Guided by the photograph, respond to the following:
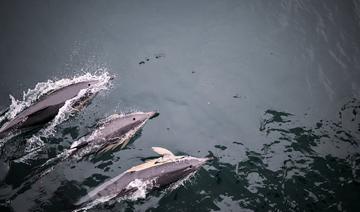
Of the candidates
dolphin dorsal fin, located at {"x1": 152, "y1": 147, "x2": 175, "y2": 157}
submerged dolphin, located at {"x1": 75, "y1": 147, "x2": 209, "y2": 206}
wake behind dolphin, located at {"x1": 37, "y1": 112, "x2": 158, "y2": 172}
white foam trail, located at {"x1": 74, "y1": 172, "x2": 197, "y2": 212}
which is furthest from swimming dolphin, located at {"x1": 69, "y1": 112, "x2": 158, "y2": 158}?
white foam trail, located at {"x1": 74, "y1": 172, "x2": 197, "y2": 212}

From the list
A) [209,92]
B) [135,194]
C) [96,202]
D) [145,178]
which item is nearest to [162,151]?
[145,178]

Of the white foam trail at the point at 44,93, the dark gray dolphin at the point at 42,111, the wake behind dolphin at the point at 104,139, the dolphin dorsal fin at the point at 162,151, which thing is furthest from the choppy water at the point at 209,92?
the dark gray dolphin at the point at 42,111

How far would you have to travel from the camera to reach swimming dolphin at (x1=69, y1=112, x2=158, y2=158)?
840 cm

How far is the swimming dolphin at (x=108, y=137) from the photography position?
8.40 metres

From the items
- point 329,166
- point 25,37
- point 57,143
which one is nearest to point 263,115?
point 329,166

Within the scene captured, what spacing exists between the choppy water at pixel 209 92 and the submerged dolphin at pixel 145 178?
291mm

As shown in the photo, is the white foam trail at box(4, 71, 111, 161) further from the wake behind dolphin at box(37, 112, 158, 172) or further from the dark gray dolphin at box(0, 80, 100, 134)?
the wake behind dolphin at box(37, 112, 158, 172)

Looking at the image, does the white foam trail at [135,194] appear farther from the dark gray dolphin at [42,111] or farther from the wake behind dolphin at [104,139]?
the dark gray dolphin at [42,111]

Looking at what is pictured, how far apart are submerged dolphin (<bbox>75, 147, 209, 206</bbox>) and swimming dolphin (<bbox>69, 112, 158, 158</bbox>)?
0.80m

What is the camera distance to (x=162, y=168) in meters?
8.04

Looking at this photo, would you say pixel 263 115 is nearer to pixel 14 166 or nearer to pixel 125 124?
pixel 125 124

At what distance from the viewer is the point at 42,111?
8.25 metres

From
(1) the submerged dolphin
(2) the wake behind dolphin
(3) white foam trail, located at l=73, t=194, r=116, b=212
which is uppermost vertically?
(2) the wake behind dolphin

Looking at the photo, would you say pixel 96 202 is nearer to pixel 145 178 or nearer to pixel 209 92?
pixel 145 178
